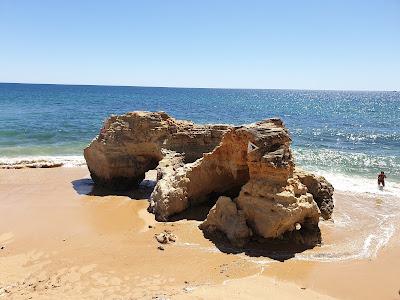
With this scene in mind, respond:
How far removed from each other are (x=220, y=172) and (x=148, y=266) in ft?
13.6

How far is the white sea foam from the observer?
20.7 meters

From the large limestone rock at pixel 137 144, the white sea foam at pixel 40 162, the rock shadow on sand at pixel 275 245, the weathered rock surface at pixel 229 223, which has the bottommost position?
the white sea foam at pixel 40 162

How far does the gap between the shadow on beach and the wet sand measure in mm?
2194

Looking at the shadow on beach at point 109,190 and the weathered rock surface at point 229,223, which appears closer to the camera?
the weathered rock surface at point 229,223

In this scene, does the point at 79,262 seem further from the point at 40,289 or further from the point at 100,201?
the point at 100,201

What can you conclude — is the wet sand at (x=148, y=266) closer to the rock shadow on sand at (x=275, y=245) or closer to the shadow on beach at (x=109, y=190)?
the rock shadow on sand at (x=275, y=245)

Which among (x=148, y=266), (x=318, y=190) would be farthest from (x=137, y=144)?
(x=148, y=266)

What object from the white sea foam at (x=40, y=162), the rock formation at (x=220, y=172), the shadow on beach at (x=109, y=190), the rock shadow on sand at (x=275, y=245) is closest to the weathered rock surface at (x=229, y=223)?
the rock formation at (x=220, y=172)

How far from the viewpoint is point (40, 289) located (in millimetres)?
8500

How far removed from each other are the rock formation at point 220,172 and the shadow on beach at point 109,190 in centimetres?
36

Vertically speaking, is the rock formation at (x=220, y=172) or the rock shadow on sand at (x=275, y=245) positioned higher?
the rock formation at (x=220, y=172)

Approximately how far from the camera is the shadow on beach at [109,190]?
1546cm

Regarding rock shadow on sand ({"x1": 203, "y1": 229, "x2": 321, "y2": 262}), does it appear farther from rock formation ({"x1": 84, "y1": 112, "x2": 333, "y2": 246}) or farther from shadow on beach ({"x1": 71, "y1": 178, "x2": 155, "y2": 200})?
shadow on beach ({"x1": 71, "y1": 178, "x2": 155, "y2": 200})

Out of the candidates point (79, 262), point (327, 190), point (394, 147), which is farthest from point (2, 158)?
point (394, 147)
